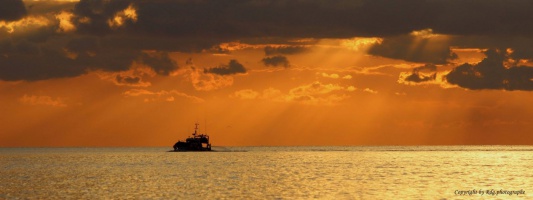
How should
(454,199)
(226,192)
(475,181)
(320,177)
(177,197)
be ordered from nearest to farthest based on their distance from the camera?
(454,199) < (177,197) < (226,192) < (475,181) < (320,177)

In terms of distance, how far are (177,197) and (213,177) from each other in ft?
151

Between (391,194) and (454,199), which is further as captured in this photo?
(391,194)

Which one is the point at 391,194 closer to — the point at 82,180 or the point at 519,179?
the point at 519,179

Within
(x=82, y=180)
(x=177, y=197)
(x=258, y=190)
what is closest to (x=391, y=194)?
(x=258, y=190)

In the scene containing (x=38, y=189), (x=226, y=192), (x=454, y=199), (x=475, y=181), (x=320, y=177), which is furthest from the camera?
(x=320, y=177)

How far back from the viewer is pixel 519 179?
146000 millimetres

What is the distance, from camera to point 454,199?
102m

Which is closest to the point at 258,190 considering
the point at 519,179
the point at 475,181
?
the point at 475,181

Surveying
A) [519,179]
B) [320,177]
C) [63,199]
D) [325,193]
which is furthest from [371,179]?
[63,199]

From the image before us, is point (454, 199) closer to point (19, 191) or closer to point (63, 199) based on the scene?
point (63, 199)

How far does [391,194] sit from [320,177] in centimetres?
4214

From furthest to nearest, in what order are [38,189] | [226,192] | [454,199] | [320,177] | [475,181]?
[320,177] < [475,181] < [38,189] < [226,192] < [454,199]

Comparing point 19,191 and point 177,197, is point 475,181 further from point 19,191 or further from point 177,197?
point 19,191

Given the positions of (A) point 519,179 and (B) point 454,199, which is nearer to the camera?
(B) point 454,199
